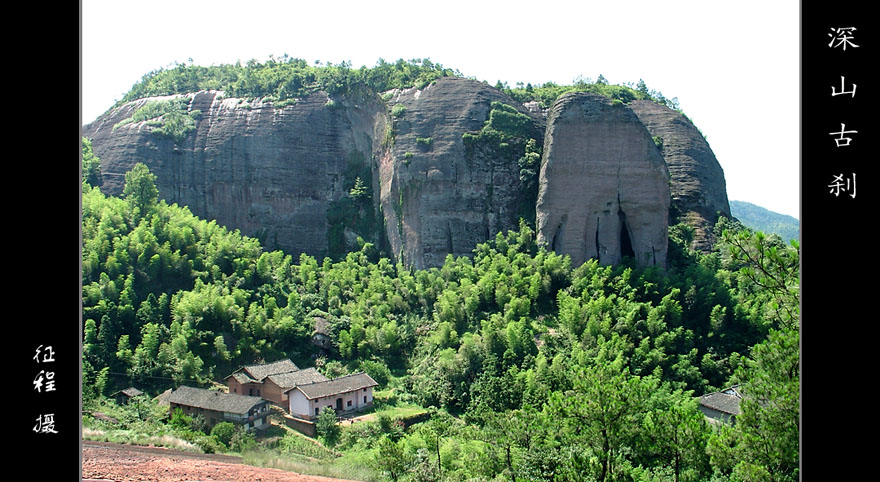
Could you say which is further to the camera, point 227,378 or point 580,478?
point 227,378

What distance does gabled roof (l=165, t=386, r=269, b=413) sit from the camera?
18.2m

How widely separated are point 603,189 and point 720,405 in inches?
339

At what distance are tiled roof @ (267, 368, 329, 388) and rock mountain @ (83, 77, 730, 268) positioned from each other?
7332mm

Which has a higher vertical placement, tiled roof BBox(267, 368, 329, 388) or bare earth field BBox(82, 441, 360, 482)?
tiled roof BBox(267, 368, 329, 388)

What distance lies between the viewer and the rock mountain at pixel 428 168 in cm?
Answer: 2347

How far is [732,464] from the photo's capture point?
11.4 m

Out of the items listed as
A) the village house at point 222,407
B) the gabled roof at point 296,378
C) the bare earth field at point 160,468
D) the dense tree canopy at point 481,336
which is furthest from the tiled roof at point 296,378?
the bare earth field at point 160,468

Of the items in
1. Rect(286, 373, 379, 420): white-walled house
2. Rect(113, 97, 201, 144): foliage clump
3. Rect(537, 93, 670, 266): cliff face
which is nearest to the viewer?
Rect(286, 373, 379, 420): white-walled house

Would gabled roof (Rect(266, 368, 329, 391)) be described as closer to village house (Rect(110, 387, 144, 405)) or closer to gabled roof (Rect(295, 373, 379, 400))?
gabled roof (Rect(295, 373, 379, 400))

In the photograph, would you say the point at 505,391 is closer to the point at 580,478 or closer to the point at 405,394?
the point at 405,394

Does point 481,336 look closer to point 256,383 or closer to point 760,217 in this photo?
point 256,383

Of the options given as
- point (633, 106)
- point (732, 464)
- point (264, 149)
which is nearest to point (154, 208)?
point (264, 149)

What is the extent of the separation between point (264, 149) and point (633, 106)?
604 inches
